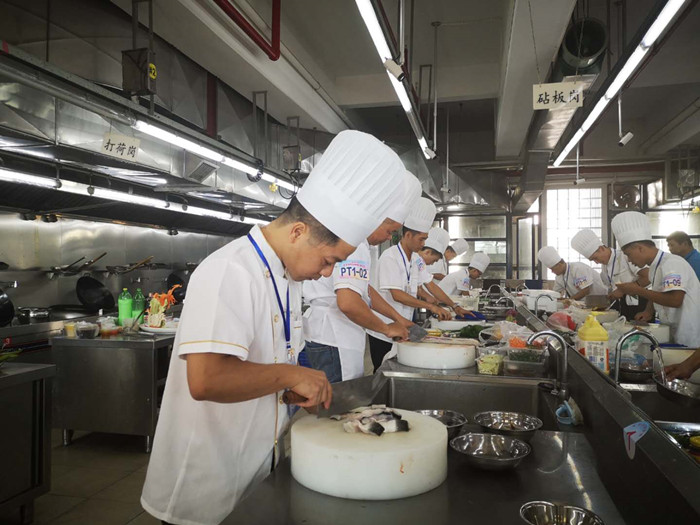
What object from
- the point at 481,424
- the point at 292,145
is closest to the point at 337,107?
the point at 292,145

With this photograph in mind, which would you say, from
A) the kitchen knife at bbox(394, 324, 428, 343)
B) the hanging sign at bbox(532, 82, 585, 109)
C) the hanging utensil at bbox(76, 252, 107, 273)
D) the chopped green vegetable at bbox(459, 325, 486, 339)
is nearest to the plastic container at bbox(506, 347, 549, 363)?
the kitchen knife at bbox(394, 324, 428, 343)

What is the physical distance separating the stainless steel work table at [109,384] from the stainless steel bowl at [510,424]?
3.25 m

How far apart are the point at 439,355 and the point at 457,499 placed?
1.40 m

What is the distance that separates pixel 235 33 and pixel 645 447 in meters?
4.85

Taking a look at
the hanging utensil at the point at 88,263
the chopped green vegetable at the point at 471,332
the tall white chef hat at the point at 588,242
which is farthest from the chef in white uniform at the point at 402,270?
the tall white chef hat at the point at 588,242

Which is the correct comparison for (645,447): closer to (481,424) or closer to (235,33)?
(481,424)

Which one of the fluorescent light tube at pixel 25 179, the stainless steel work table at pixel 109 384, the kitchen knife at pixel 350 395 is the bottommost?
the stainless steel work table at pixel 109 384

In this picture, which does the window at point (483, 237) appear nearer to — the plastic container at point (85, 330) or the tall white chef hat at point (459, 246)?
the tall white chef hat at point (459, 246)

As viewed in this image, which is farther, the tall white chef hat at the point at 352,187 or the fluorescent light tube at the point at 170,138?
the fluorescent light tube at the point at 170,138

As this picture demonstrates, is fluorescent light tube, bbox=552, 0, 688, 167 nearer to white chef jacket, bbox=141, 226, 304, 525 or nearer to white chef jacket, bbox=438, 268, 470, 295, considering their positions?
white chef jacket, bbox=141, 226, 304, 525

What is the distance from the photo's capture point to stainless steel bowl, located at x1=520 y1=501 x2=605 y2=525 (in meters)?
1.22

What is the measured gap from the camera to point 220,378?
50.8 inches

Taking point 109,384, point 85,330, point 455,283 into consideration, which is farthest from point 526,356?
point 455,283

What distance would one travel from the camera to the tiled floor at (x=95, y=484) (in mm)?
3232
